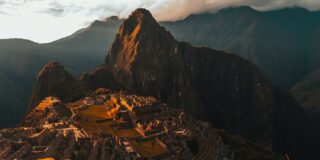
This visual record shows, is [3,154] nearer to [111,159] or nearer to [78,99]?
[111,159]

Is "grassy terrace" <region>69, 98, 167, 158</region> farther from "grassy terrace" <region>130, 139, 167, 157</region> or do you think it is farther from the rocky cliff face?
the rocky cliff face

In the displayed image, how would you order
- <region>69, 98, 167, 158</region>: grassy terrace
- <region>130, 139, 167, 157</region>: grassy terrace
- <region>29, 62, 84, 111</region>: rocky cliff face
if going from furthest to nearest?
<region>29, 62, 84, 111</region>: rocky cliff face < <region>69, 98, 167, 158</region>: grassy terrace < <region>130, 139, 167, 157</region>: grassy terrace

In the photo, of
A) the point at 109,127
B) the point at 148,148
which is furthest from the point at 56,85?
the point at 148,148

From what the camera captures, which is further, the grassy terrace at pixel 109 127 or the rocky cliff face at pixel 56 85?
the rocky cliff face at pixel 56 85

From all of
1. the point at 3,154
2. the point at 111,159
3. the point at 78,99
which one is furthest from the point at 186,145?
the point at 78,99

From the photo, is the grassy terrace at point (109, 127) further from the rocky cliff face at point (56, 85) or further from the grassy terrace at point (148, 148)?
the rocky cliff face at point (56, 85)

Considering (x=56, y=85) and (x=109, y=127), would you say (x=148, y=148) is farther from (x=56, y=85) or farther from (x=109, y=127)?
(x=56, y=85)

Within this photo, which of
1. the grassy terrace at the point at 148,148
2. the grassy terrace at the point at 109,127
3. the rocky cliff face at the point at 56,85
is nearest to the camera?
the grassy terrace at the point at 148,148

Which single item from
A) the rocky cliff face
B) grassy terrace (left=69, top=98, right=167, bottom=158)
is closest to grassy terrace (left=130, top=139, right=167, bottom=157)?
grassy terrace (left=69, top=98, right=167, bottom=158)

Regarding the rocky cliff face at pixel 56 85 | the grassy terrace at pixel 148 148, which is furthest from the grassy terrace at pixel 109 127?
the rocky cliff face at pixel 56 85
